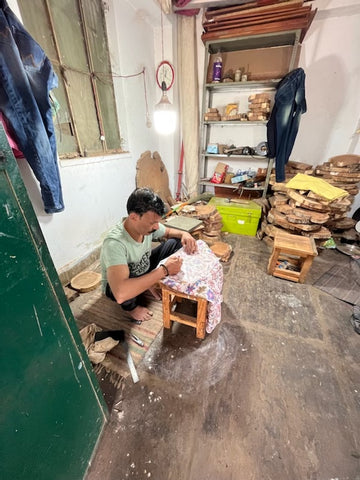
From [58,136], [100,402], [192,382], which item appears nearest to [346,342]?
[192,382]

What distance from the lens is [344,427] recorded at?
109cm

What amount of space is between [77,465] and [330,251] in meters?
3.27

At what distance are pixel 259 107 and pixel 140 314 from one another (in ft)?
10.2

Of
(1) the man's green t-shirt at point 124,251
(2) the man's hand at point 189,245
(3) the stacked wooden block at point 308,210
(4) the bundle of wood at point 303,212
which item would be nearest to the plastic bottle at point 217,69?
(3) the stacked wooden block at point 308,210

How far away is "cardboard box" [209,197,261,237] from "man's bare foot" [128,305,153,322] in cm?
191

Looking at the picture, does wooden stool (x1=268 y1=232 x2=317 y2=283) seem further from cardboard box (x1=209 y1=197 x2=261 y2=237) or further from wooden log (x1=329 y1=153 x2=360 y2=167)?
wooden log (x1=329 y1=153 x2=360 y2=167)

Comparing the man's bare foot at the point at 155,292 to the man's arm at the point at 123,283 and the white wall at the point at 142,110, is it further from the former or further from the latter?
the white wall at the point at 142,110

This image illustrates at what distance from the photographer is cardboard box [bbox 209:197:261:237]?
9.69ft

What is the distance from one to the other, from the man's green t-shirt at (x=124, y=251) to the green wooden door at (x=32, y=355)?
0.55 meters

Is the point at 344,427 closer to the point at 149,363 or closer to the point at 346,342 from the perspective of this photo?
the point at 346,342

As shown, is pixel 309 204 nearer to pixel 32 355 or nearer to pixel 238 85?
pixel 238 85

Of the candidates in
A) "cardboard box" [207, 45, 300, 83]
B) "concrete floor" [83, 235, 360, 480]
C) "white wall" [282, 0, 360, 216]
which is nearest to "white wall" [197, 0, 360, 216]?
"white wall" [282, 0, 360, 216]

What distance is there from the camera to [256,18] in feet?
8.13

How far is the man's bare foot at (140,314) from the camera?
167cm
